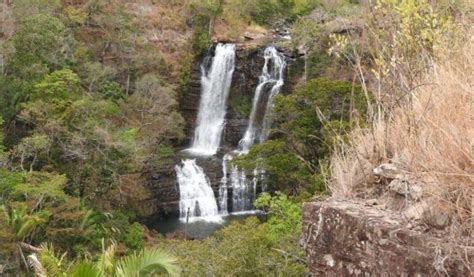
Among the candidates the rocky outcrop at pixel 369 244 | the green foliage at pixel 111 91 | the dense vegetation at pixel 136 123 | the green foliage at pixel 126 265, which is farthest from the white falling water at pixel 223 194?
the rocky outcrop at pixel 369 244

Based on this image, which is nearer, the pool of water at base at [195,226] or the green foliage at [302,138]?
the green foliage at [302,138]

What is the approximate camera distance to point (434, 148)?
8.14 feet

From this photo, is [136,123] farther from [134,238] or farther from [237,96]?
[134,238]

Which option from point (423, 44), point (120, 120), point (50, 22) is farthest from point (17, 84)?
point (423, 44)

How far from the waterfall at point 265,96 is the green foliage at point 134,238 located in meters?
8.35

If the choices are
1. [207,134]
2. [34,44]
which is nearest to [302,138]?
[207,134]

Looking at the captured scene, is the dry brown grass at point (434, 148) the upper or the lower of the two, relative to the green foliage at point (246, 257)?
upper

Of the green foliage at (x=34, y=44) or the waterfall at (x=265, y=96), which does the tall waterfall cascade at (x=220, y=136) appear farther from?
the green foliage at (x=34, y=44)

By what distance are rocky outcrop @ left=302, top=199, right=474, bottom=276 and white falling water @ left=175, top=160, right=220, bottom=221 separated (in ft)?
60.0

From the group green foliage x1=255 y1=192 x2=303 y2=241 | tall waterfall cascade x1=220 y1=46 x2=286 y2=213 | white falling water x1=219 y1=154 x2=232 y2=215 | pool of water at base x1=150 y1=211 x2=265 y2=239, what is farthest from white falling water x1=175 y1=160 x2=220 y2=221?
green foliage x1=255 y1=192 x2=303 y2=241

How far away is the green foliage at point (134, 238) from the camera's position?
57.0 ft

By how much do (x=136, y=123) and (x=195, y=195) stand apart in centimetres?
464

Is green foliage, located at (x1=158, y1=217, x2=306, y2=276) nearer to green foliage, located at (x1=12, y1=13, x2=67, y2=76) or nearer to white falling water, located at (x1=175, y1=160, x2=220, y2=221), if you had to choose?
white falling water, located at (x1=175, y1=160, x2=220, y2=221)

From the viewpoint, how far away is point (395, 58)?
3277mm
